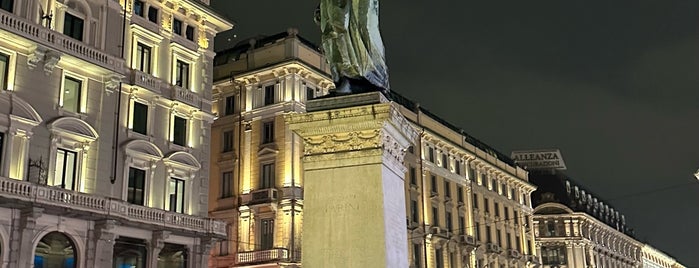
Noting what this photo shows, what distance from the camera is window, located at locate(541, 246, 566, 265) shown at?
9838cm

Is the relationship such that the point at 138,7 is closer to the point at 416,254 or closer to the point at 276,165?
the point at 276,165

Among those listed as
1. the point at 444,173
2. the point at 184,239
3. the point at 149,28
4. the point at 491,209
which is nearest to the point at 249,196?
the point at 184,239

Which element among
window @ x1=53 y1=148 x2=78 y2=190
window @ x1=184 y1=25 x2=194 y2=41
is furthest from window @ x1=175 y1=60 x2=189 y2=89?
window @ x1=53 y1=148 x2=78 y2=190

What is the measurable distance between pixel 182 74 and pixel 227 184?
1028 cm

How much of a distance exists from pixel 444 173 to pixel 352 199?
47687mm

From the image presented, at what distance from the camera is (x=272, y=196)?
40562 mm

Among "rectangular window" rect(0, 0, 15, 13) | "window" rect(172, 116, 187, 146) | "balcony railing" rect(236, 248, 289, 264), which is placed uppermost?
"rectangular window" rect(0, 0, 15, 13)

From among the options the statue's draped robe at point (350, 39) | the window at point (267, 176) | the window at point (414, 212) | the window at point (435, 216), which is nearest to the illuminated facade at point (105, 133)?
the window at point (267, 176)

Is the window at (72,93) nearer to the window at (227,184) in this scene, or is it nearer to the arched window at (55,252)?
the arched window at (55,252)

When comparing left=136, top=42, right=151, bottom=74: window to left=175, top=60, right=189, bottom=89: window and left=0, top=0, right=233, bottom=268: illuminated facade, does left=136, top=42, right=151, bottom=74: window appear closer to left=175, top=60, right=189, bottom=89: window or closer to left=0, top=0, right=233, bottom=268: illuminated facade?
left=0, top=0, right=233, bottom=268: illuminated facade

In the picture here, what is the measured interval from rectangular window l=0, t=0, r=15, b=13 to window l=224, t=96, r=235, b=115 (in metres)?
18.8

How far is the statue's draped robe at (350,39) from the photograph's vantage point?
11273mm

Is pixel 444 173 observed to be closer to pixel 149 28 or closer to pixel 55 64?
pixel 149 28

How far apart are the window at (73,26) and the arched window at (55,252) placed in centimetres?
817
